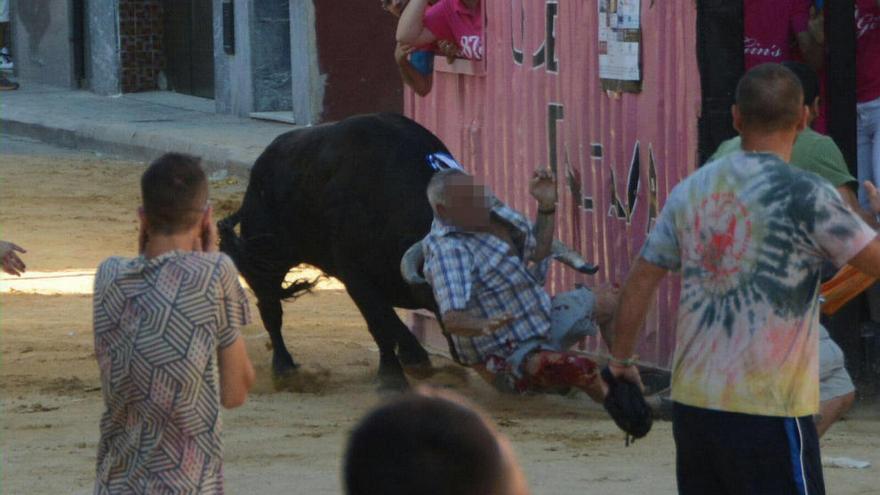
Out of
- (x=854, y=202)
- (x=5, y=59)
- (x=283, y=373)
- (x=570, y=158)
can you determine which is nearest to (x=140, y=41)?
(x=5, y=59)

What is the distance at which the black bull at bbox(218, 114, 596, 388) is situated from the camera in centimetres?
848

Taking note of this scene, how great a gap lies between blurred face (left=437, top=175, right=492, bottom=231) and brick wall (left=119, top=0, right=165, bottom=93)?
61.8ft

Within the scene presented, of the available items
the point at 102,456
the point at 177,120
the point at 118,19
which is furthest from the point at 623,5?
the point at 118,19

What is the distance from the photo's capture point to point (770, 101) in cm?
457

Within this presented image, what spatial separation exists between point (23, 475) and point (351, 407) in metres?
1.94

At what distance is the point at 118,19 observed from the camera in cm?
2534

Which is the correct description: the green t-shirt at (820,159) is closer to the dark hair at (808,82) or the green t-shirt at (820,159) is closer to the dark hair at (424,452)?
the dark hair at (808,82)

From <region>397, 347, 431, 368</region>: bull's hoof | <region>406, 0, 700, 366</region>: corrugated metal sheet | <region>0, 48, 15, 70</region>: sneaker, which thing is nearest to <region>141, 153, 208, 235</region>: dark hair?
<region>406, 0, 700, 366</region>: corrugated metal sheet

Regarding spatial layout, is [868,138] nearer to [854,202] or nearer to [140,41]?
[854,202]

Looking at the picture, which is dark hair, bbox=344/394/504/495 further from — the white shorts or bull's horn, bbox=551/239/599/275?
bull's horn, bbox=551/239/599/275

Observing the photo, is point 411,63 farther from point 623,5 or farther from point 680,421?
point 680,421

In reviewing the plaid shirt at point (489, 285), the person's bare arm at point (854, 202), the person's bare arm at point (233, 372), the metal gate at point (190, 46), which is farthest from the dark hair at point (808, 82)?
the metal gate at point (190, 46)

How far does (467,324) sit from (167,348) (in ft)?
9.25

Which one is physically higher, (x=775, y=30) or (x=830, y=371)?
(x=775, y=30)
